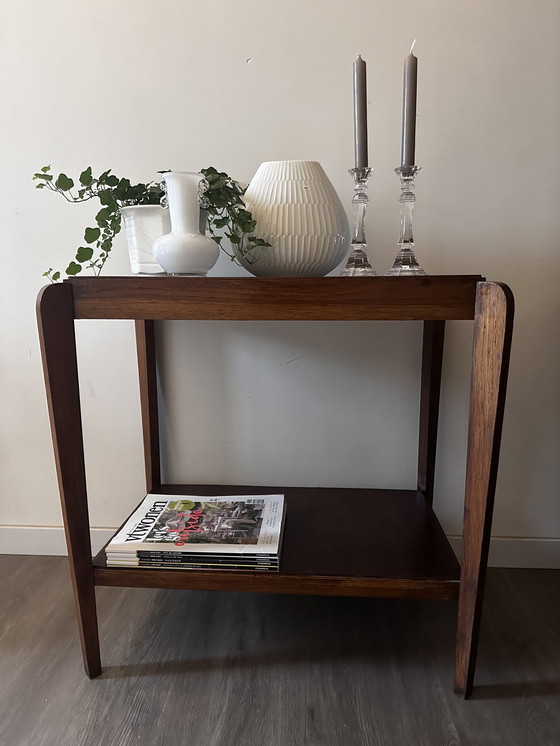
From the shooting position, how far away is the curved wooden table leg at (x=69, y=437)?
767mm

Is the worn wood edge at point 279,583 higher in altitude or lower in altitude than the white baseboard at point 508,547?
higher

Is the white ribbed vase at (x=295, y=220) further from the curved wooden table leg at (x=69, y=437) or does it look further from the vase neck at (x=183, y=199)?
the curved wooden table leg at (x=69, y=437)

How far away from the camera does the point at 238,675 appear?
87 cm

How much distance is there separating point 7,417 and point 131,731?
757 mm

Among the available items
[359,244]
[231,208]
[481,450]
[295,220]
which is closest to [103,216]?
[231,208]

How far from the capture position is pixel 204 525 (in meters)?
0.93

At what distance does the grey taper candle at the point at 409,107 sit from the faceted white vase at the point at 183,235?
0.33 meters

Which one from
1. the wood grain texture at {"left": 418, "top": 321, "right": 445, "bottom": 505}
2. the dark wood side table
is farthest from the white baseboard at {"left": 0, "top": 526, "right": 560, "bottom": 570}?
the dark wood side table

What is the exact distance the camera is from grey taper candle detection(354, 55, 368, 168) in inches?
32.8

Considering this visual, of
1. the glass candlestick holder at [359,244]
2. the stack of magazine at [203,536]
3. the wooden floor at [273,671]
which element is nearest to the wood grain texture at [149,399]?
the stack of magazine at [203,536]

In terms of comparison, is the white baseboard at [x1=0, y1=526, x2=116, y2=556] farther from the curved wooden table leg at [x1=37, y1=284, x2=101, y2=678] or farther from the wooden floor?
the curved wooden table leg at [x1=37, y1=284, x2=101, y2=678]

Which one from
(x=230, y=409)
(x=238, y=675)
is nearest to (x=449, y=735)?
(x=238, y=675)

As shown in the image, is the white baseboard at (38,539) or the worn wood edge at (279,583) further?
the white baseboard at (38,539)

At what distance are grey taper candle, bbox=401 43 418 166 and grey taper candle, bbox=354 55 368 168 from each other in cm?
6
